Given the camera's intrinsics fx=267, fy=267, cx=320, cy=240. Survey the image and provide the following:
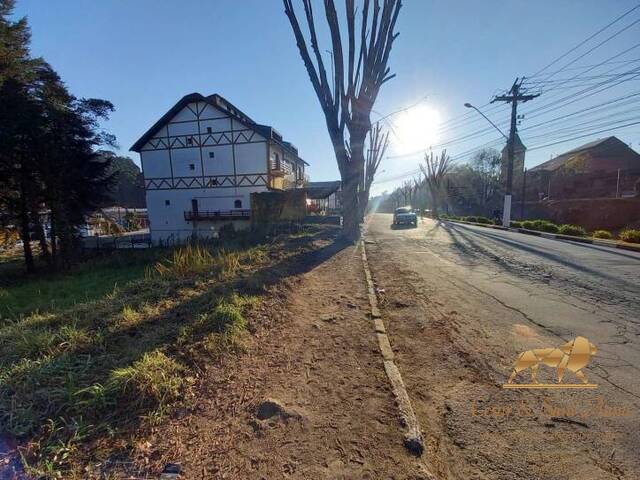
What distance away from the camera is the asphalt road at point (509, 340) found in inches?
74.8

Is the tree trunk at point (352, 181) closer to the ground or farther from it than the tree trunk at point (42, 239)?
farther from it

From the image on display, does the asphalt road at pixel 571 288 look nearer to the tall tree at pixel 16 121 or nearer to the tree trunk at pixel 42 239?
the tall tree at pixel 16 121

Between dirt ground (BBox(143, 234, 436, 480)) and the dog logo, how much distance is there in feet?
4.71

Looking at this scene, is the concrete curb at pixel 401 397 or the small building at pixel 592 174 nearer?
the concrete curb at pixel 401 397

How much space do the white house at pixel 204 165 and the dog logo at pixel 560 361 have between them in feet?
75.9

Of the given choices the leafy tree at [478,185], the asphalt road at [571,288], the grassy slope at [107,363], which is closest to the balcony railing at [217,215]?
the asphalt road at [571,288]

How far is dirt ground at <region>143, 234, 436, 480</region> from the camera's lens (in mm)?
1766

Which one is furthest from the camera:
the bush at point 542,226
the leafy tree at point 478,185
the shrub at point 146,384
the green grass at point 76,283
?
the leafy tree at point 478,185

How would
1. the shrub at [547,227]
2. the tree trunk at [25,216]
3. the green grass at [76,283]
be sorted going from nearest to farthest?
the green grass at [76,283] < the tree trunk at [25,216] < the shrub at [547,227]

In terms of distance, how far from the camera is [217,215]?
2484 cm

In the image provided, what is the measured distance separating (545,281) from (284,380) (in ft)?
21.4

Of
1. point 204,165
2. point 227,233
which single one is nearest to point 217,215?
point 204,165

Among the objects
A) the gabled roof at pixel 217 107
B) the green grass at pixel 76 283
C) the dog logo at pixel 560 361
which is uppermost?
the gabled roof at pixel 217 107

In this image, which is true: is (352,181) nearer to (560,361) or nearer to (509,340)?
(509,340)
